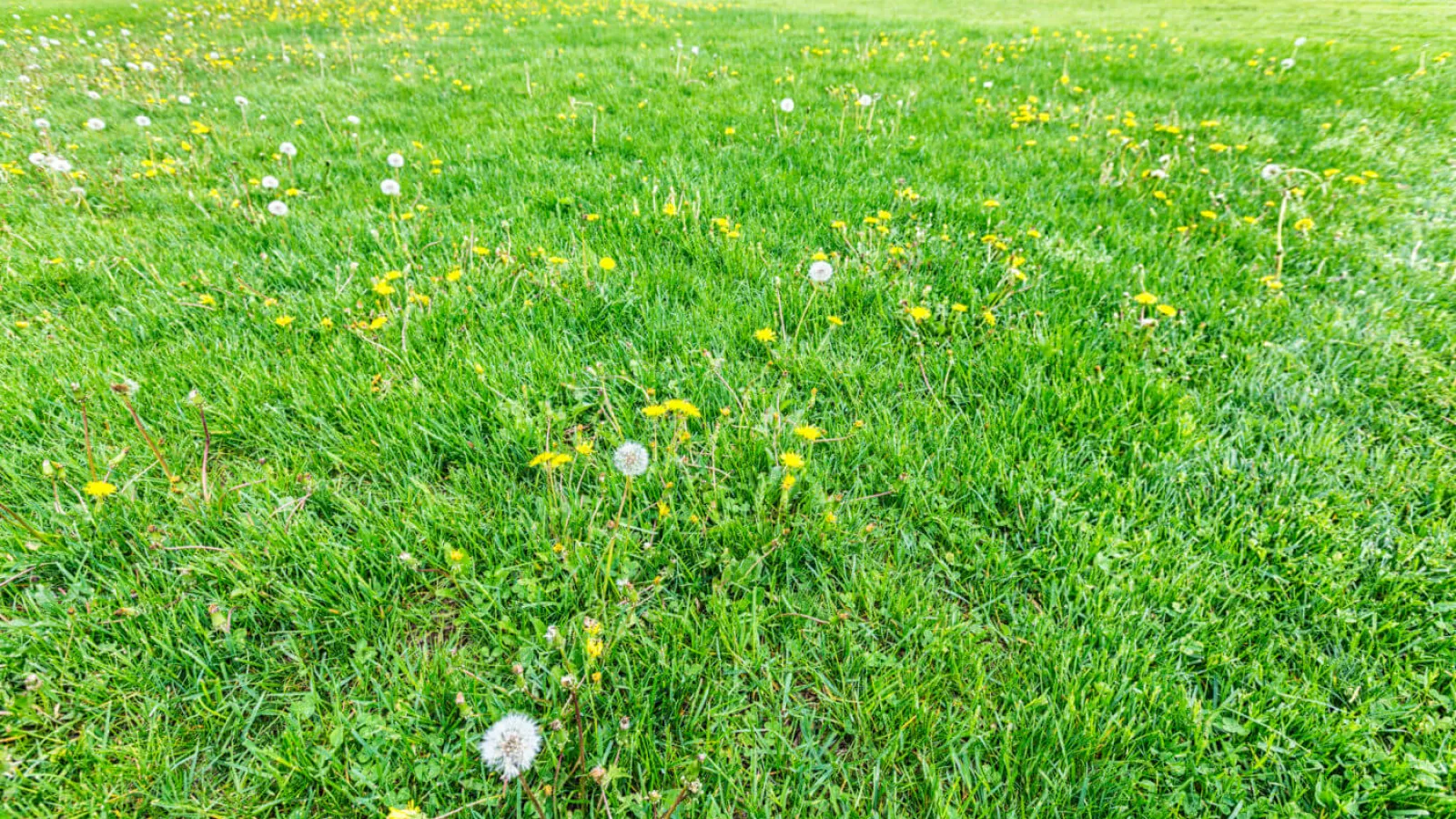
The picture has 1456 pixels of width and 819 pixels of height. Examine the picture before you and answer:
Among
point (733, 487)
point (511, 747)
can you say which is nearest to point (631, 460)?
point (733, 487)

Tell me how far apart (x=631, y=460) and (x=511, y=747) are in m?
0.83

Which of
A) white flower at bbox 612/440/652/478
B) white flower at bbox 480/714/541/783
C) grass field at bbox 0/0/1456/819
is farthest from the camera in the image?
white flower at bbox 612/440/652/478

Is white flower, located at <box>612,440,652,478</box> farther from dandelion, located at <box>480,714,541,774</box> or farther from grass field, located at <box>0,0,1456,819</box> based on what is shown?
dandelion, located at <box>480,714,541,774</box>

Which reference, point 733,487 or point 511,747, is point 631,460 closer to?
point 733,487

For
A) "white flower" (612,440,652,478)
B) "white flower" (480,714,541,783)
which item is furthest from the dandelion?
"white flower" (612,440,652,478)

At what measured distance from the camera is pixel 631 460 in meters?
1.88

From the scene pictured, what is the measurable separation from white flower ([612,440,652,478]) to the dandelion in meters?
0.72

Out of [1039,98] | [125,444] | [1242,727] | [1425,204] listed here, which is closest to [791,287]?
[1242,727]

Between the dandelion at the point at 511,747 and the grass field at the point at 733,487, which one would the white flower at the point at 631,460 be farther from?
the dandelion at the point at 511,747

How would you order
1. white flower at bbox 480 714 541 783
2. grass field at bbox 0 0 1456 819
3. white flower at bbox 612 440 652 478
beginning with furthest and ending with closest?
white flower at bbox 612 440 652 478 < grass field at bbox 0 0 1456 819 < white flower at bbox 480 714 541 783

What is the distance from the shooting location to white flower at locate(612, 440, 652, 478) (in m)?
1.85

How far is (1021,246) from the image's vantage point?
3.33 metres

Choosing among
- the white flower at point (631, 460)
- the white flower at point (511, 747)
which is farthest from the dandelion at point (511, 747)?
the white flower at point (631, 460)

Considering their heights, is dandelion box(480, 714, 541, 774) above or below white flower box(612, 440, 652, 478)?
below
